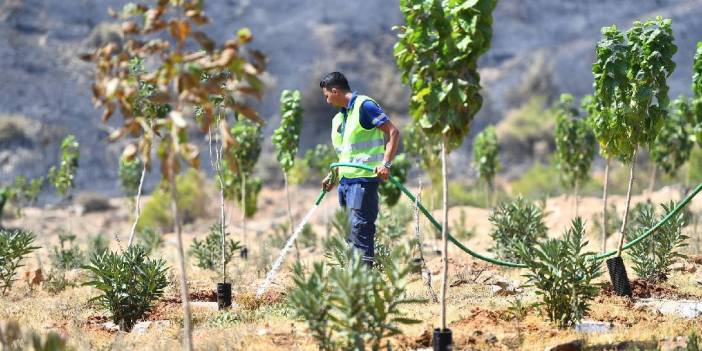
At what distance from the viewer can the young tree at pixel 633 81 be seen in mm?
8164

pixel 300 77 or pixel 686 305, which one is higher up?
pixel 300 77

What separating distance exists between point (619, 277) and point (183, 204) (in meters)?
32.4

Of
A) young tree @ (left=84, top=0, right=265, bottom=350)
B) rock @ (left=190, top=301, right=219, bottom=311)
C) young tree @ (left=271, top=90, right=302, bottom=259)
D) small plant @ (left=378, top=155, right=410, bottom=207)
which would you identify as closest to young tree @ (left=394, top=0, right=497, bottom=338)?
young tree @ (left=84, top=0, right=265, bottom=350)

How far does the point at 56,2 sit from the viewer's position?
56.2 m

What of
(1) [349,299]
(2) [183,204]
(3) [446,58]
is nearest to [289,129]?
(3) [446,58]

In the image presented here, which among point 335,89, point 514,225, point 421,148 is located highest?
point 421,148

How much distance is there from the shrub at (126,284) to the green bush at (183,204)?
28.5 meters

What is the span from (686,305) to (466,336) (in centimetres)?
259

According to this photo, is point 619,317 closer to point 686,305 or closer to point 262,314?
point 686,305

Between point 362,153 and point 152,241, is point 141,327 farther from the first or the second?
point 152,241

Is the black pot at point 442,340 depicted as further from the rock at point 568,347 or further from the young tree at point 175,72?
the young tree at point 175,72

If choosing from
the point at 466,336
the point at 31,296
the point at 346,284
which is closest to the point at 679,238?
the point at 466,336

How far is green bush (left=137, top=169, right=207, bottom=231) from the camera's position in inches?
1438

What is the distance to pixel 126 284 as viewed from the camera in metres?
7.53
